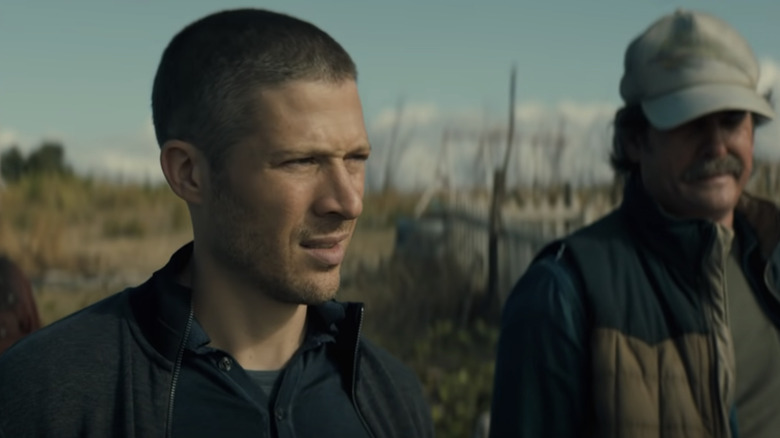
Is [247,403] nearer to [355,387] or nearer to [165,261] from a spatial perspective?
[355,387]

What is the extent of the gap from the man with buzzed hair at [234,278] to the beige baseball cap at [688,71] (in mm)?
1282

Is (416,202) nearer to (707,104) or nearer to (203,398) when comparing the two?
(707,104)

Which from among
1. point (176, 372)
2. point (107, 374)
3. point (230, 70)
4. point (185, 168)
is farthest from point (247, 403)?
point (230, 70)

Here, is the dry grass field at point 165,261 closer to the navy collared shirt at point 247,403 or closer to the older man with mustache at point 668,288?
the older man with mustache at point 668,288

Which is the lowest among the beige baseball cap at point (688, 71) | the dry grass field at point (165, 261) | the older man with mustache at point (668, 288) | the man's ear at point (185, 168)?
the dry grass field at point (165, 261)

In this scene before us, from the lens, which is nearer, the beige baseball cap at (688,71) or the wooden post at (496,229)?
the beige baseball cap at (688,71)

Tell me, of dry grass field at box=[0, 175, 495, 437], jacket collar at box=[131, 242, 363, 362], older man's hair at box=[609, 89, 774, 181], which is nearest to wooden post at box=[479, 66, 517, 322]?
dry grass field at box=[0, 175, 495, 437]

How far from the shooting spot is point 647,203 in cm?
326

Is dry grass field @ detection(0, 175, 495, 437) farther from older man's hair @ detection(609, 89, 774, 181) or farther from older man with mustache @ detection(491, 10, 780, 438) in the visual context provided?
older man with mustache @ detection(491, 10, 780, 438)

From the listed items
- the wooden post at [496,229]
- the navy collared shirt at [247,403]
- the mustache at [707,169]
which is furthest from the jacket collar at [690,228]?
the wooden post at [496,229]

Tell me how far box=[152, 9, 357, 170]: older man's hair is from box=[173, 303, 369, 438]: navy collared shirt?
0.34 metres

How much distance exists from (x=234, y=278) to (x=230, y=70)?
1.14 feet

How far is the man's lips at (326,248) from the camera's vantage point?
6.88 ft

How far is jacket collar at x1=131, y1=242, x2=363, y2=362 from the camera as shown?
2160 mm
